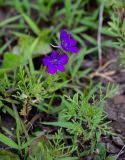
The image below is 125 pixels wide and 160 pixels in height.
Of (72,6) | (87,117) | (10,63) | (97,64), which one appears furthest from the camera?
(72,6)

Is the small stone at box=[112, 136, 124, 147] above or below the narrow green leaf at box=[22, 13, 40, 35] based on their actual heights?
below

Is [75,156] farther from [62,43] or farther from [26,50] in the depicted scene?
[26,50]

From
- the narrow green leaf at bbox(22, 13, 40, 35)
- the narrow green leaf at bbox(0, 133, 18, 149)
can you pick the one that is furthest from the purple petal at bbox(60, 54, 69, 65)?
the narrow green leaf at bbox(22, 13, 40, 35)

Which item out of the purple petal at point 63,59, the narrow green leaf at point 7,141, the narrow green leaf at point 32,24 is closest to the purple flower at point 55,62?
the purple petal at point 63,59

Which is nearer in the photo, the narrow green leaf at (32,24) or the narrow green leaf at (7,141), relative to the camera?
the narrow green leaf at (7,141)

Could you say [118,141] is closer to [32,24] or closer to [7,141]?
[7,141]

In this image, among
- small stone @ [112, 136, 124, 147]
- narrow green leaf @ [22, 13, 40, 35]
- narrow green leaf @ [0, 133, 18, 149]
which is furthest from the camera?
narrow green leaf @ [22, 13, 40, 35]

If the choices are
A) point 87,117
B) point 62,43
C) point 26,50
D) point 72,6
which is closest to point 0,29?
point 26,50

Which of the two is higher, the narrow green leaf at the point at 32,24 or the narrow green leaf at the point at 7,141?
the narrow green leaf at the point at 32,24

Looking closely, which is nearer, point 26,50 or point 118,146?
point 118,146

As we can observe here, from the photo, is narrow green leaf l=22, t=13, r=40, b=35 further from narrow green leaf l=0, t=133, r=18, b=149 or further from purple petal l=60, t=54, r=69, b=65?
narrow green leaf l=0, t=133, r=18, b=149

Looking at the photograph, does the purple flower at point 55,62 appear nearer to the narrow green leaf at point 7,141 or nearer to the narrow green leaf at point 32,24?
the narrow green leaf at point 7,141
